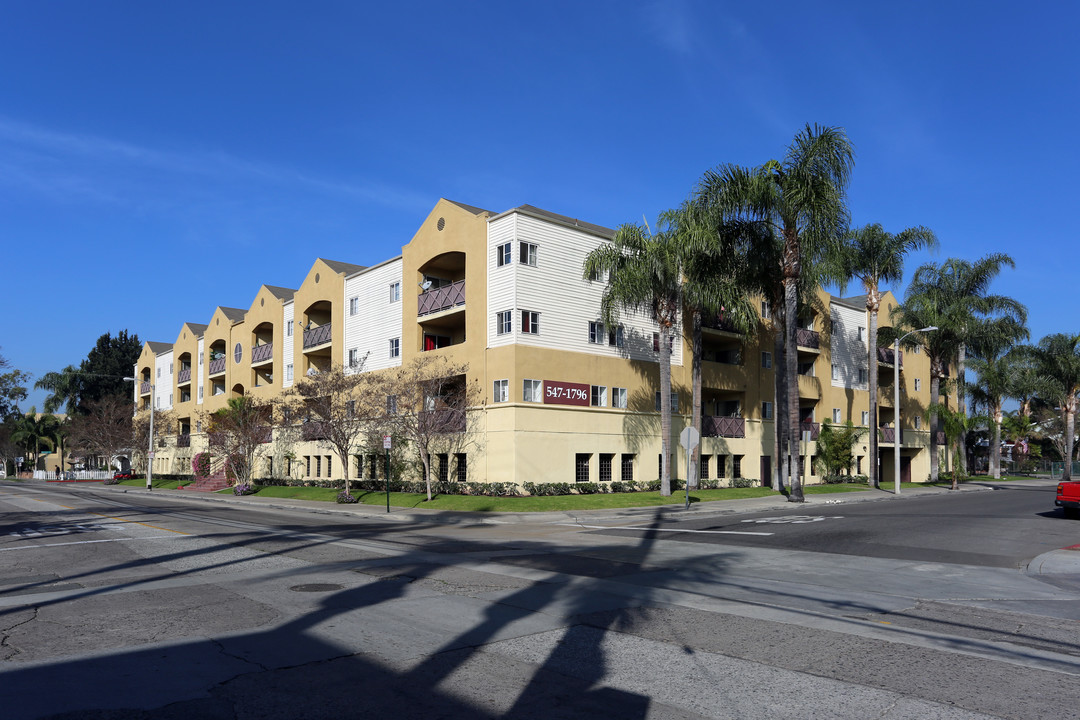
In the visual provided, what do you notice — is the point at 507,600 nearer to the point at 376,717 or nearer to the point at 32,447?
the point at 376,717

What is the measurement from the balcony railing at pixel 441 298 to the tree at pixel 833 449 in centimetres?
2661

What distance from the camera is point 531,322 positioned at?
3472cm

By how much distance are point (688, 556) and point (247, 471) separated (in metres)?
41.0

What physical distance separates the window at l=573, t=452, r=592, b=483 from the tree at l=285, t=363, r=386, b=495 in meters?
9.70

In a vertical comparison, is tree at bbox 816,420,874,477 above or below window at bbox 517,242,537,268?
below

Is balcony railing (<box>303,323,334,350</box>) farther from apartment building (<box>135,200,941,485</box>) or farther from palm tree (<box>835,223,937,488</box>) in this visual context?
palm tree (<box>835,223,937,488</box>)

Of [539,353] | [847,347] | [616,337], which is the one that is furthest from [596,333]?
[847,347]

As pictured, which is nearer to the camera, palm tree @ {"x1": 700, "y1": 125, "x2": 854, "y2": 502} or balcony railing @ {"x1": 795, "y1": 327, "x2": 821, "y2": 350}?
palm tree @ {"x1": 700, "y1": 125, "x2": 854, "y2": 502}

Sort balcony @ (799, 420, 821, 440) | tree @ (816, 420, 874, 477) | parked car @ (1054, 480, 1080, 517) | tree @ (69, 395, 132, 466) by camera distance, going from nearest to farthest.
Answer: parked car @ (1054, 480, 1080, 517) < balcony @ (799, 420, 821, 440) < tree @ (816, 420, 874, 477) < tree @ (69, 395, 132, 466)

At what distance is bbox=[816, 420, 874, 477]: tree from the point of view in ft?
164

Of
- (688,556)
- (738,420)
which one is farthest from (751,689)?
(738,420)

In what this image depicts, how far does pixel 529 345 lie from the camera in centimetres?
3434

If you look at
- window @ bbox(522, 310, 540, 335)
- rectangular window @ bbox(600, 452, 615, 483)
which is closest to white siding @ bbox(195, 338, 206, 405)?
window @ bbox(522, 310, 540, 335)

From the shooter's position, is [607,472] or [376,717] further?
[607,472]
